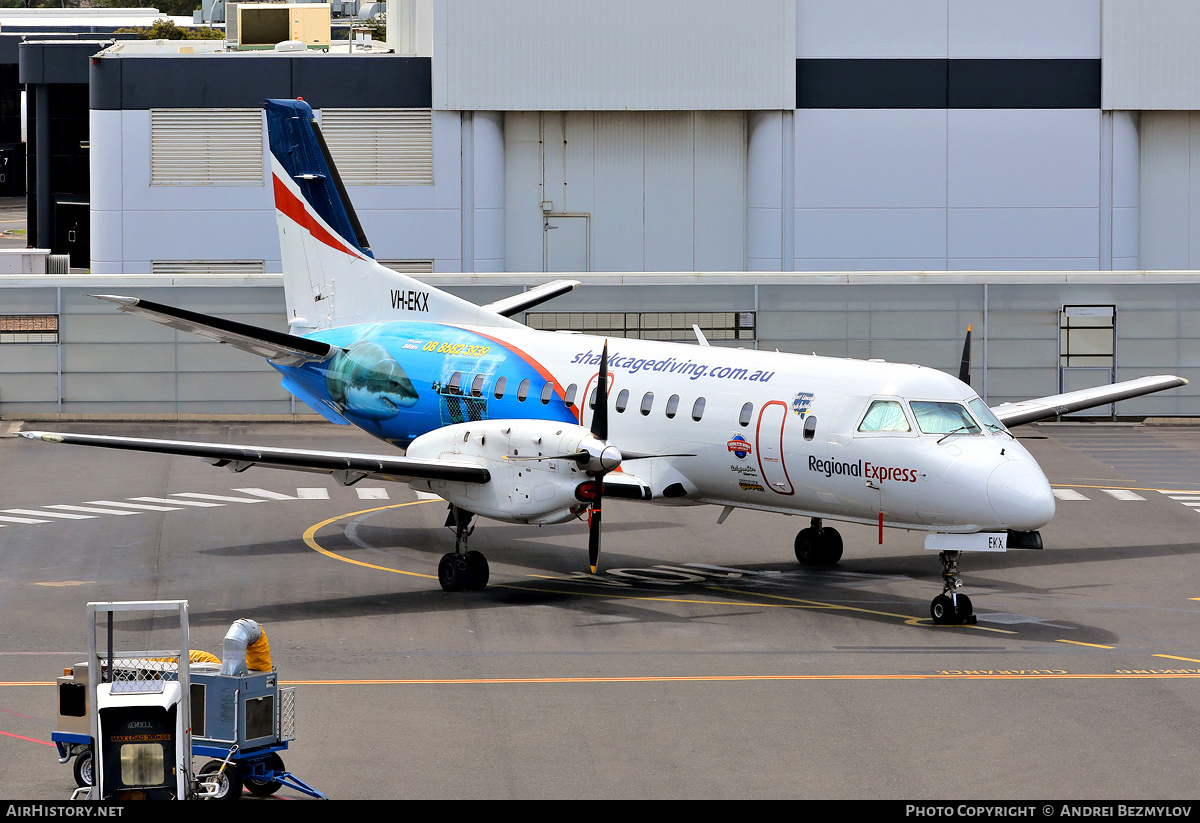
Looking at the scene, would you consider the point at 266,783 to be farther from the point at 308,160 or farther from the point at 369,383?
the point at 308,160

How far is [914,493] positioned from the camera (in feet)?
68.1

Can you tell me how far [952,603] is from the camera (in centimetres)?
2067

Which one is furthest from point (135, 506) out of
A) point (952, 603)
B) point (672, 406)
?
point (952, 603)

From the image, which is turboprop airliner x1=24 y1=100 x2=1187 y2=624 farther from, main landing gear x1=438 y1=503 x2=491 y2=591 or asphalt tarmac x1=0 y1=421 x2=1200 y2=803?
asphalt tarmac x1=0 y1=421 x2=1200 y2=803

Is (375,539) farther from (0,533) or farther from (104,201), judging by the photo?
(104,201)

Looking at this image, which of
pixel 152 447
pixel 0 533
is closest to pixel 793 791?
pixel 152 447

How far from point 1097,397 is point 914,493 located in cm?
863

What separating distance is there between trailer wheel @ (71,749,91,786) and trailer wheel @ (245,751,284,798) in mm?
1386

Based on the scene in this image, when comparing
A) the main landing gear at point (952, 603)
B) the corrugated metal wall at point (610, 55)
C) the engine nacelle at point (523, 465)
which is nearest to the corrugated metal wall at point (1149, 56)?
the corrugated metal wall at point (610, 55)

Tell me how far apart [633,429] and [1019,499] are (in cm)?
642

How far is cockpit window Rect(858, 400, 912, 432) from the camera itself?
21141 millimetres

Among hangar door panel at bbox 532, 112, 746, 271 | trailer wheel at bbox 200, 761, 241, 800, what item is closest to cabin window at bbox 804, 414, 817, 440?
trailer wheel at bbox 200, 761, 241, 800

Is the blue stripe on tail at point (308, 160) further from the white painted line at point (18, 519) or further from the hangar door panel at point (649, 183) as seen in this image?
the hangar door panel at point (649, 183)
